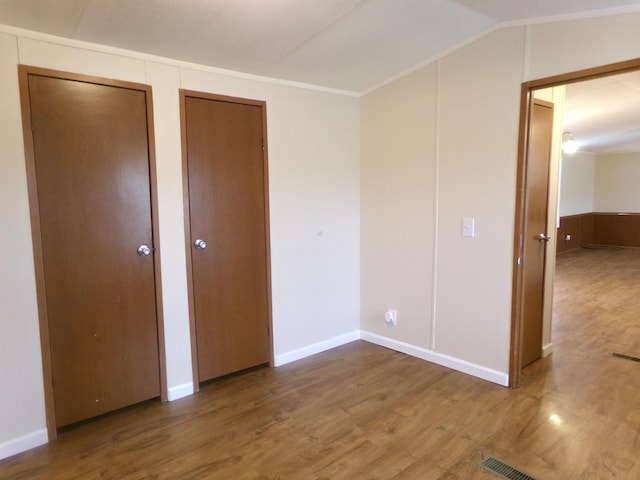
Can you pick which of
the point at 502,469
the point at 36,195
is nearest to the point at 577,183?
the point at 502,469

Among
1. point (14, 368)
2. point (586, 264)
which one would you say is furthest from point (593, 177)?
point (14, 368)

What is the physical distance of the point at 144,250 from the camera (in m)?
2.58

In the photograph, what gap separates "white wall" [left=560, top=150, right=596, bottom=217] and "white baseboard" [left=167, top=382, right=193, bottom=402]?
29.1 ft

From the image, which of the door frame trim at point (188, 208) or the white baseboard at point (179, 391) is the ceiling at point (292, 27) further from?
the white baseboard at point (179, 391)

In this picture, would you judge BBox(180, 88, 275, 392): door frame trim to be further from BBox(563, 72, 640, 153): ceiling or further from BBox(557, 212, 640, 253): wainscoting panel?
BBox(557, 212, 640, 253): wainscoting panel

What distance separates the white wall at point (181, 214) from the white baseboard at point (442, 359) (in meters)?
0.27

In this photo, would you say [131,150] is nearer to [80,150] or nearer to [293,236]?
[80,150]

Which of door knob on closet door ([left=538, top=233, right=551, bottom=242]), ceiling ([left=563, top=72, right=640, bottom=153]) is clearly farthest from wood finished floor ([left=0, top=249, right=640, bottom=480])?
ceiling ([left=563, top=72, right=640, bottom=153])

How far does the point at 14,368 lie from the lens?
217cm

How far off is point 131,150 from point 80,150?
0.27 metres

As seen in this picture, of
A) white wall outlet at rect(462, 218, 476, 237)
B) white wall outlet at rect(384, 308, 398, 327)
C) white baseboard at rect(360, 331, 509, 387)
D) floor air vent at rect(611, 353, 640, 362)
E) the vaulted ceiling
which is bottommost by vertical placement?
floor air vent at rect(611, 353, 640, 362)

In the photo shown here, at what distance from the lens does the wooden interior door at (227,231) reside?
2781 mm

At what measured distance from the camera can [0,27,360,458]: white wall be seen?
6.98ft

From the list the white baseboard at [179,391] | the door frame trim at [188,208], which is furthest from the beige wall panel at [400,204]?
the white baseboard at [179,391]
